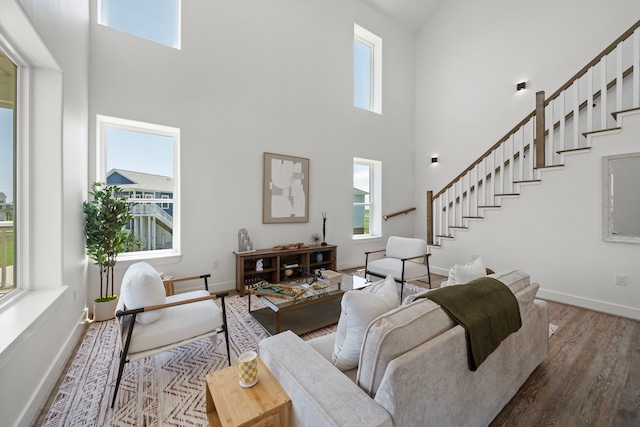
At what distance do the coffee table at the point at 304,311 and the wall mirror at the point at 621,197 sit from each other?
307 centimetres

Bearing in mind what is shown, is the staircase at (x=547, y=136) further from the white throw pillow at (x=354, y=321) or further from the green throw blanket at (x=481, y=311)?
the white throw pillow at (x=354, y=321)

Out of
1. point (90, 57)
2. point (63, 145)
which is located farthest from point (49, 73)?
point (90, 57)

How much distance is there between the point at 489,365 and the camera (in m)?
1.47

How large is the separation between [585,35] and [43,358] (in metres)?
7.43

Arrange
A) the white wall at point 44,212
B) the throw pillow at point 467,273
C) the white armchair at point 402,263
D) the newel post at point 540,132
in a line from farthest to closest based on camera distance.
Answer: the newel post at point 540,132, the white armchair at point 402,263, the throw pillow at point 467,273, the white wall at point 44,212

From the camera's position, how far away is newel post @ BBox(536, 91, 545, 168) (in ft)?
13.0

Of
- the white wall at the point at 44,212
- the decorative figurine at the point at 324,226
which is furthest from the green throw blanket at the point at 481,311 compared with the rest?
the decorative figurine at the point at 324,226

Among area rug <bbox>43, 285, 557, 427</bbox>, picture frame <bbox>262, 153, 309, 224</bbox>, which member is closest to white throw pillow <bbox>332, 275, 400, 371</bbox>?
area rug <bbox>43, 285, 557, 427</bbox>

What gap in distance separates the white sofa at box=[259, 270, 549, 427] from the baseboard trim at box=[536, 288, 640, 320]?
10.0 ft

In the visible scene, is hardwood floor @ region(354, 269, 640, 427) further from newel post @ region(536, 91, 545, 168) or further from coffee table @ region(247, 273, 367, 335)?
newel post @ region(536, 91, 545, 168)

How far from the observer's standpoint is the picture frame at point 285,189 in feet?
14.1

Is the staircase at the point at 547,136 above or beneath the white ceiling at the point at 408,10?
beneath

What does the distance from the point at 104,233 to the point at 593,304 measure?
5.81m

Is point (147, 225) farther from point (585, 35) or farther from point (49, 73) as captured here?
point (585, 35)
